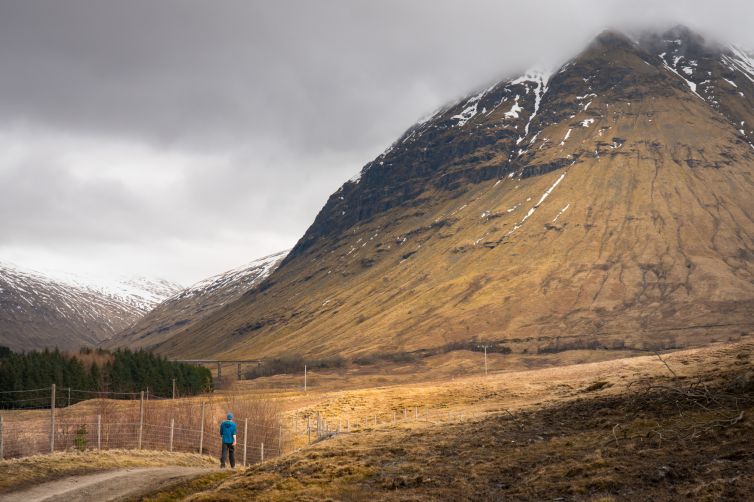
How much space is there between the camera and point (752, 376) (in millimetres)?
26141

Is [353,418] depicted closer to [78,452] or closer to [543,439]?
[78,452]

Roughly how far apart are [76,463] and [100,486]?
8.03 m

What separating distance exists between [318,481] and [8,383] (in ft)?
416

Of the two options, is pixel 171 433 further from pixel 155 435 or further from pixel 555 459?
pixel 555 459

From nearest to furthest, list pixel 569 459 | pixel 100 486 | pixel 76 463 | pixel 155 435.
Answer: pixel 569 459, pixel 100 486, pixel 76 463, pixel 155 435

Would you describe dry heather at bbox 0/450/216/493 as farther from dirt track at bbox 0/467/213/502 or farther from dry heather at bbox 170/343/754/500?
dry heather at bbox 170/343/754/500

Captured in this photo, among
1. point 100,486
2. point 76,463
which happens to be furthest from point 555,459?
point 76,463

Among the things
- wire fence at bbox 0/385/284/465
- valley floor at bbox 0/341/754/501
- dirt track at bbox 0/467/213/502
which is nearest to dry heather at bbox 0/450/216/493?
valley floor at bbox 0/341/754/501

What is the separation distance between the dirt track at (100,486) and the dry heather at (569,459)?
4.13m

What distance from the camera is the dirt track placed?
3016 cm

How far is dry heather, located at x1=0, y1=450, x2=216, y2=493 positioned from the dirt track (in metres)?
1.35

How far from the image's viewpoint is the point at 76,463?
39.6m

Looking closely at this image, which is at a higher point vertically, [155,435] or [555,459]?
[555,459]

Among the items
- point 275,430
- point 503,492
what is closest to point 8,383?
point 275,430
